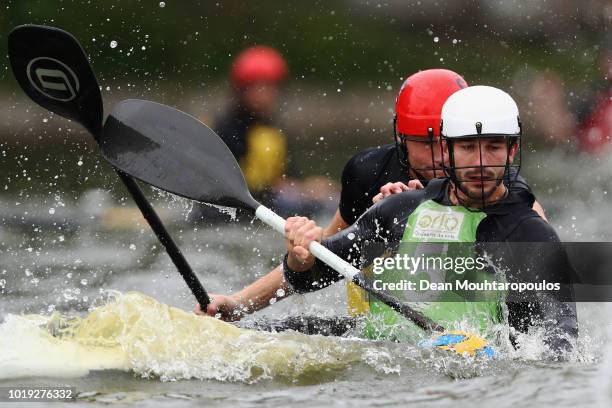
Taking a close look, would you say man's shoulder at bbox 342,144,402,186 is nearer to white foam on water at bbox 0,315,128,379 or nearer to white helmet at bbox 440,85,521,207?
white helmet at bbox 440,85,521,207

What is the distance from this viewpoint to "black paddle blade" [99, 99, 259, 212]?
5.02 m

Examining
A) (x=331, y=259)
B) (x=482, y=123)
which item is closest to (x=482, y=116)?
(x=482, y=123)

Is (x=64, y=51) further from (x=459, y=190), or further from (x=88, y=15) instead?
(x=88, y=15)

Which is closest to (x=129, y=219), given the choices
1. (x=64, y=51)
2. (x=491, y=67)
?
(x=64, y=51)

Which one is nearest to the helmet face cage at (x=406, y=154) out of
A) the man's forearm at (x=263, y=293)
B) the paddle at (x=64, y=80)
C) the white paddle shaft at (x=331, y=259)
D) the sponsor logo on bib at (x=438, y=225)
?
the sponsor logo on bib at (x=438, y=225)

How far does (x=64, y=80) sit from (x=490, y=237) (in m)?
1.99

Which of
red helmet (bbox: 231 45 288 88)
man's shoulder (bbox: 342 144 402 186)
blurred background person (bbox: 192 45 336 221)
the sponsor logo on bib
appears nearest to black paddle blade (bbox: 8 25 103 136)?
man's shoulder (bbox: 342 144 402 186)

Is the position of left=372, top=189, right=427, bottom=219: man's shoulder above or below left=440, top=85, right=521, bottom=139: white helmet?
below

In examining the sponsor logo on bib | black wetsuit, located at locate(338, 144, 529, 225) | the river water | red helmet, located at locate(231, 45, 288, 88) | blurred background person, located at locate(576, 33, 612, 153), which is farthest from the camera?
blurred background person, located at locate(576, 33, 612, 153)

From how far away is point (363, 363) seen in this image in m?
4.36

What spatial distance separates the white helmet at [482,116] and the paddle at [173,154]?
996 millimetres

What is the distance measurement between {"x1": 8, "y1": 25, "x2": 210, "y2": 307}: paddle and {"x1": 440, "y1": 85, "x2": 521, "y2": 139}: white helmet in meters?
1.41

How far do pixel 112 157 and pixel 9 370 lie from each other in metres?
1.19

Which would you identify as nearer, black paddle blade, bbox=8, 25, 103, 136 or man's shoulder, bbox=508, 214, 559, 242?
man's shoulder, bbox=508, 214, 559, 242
